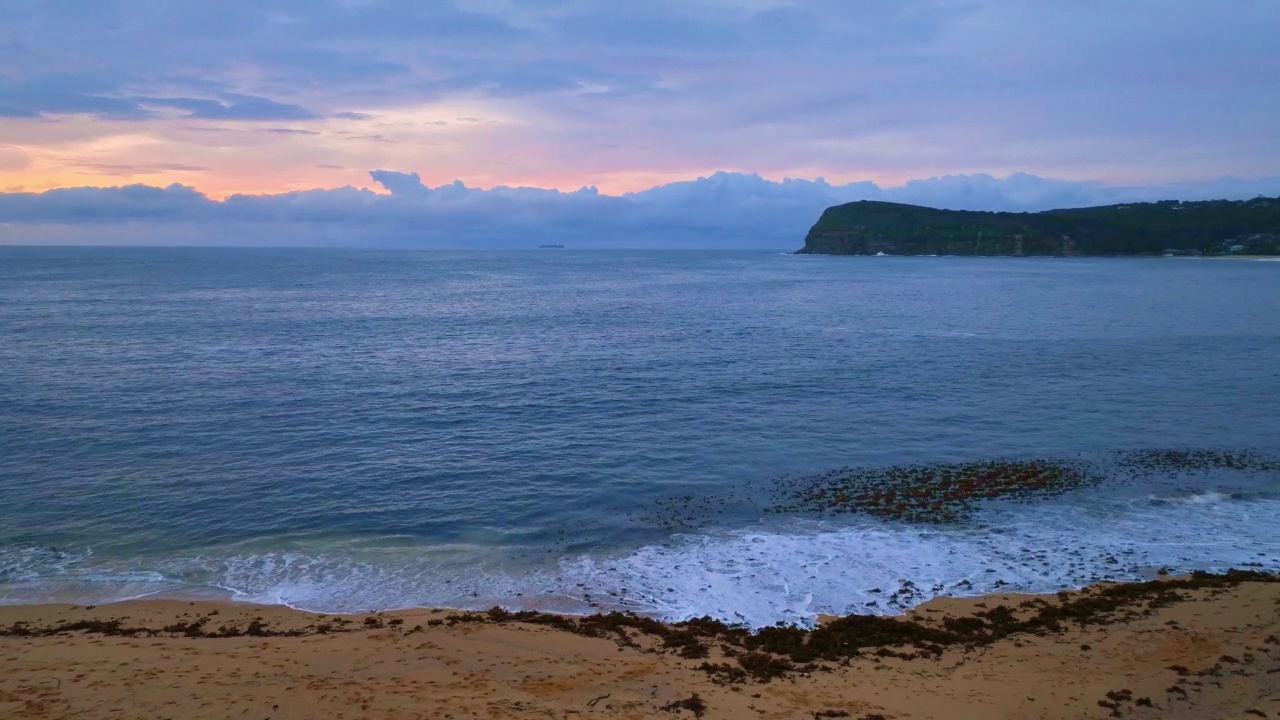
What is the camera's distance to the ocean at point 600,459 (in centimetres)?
2075

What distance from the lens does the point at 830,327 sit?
2985 inches

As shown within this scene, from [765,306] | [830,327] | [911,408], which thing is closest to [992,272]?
[765,306]

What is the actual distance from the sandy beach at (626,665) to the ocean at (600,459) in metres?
1.61

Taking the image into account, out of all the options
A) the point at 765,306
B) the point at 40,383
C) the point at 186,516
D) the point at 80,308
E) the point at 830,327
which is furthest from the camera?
the point at 765,306

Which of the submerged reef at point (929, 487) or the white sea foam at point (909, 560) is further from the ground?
the submerged reef at point (929, 487)

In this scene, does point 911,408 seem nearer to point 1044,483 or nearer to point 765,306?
point 1044,483

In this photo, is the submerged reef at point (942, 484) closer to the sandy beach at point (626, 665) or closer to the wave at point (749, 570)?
the wave at point (749, 570)

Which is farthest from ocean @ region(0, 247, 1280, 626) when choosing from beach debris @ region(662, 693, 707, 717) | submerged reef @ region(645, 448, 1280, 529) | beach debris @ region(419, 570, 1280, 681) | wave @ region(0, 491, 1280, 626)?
beach debris @ region(662, 693, 707, 717)

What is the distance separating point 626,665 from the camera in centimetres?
1545

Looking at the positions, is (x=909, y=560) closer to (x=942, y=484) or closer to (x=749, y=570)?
(x=749, y=570)

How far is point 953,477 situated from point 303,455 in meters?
26.1

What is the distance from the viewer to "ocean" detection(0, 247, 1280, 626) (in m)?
20.8

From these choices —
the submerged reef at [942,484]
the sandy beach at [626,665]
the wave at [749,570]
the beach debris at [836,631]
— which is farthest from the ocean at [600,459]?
the sandy beach at [626,665]

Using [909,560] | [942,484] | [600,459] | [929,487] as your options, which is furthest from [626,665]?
[942,484]
